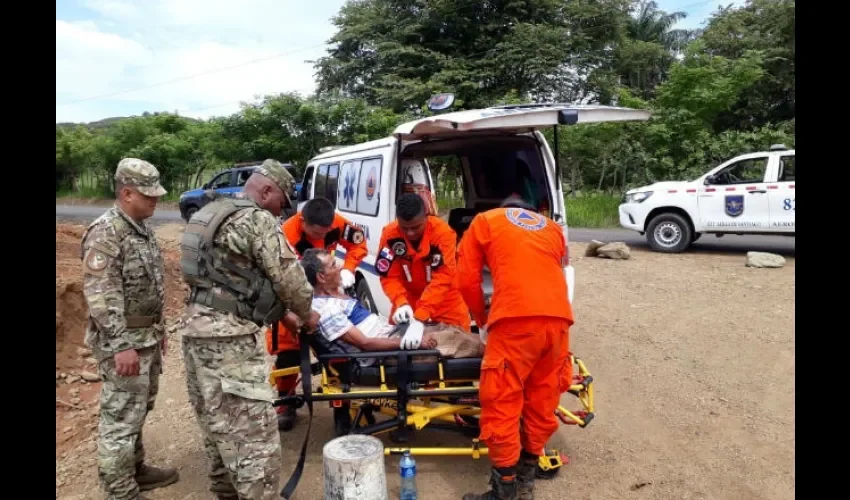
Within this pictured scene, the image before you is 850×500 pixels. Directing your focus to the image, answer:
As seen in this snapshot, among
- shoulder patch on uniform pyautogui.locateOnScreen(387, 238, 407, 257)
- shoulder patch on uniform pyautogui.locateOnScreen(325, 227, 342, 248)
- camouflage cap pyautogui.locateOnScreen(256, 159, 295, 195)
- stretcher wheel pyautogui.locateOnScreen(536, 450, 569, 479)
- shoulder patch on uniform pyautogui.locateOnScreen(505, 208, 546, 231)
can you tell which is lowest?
stretcher wheel pyautogui.locateOnScreen(536, 450, 569, 479)

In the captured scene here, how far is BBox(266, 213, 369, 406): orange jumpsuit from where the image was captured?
3.77m

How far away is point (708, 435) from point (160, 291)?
3.47 m

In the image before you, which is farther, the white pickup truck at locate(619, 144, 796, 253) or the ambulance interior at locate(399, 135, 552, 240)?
the white pickup truck at locate(619, 144, 796, 253)

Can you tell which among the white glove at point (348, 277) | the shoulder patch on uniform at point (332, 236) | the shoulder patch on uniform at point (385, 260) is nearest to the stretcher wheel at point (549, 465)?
the shoulder patch on uniform at point (385, 260)

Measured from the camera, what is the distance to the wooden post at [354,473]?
2705 mm

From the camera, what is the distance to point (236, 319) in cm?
267

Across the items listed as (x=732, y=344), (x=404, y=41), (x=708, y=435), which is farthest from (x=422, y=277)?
(x=404, y=41)

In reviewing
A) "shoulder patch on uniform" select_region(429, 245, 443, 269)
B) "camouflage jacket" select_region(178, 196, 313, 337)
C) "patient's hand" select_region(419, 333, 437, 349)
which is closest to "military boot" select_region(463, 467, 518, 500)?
"patient's hand" select_region(419, 333, 437, 349)

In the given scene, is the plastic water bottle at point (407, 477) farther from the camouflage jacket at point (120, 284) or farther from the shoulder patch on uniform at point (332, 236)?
the shoulder patch on uniform at point (332, 236)

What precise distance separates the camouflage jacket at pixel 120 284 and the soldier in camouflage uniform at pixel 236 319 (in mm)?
467

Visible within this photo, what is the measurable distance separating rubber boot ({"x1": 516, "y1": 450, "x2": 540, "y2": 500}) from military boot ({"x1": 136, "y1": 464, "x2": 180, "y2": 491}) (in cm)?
198

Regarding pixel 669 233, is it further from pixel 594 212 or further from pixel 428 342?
pixel 428 342

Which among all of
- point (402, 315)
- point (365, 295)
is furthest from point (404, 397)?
point (365, 295)

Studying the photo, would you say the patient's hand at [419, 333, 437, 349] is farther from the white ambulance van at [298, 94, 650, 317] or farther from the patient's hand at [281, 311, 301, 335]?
the white ambulance van at [298, 94, 650, 317]
